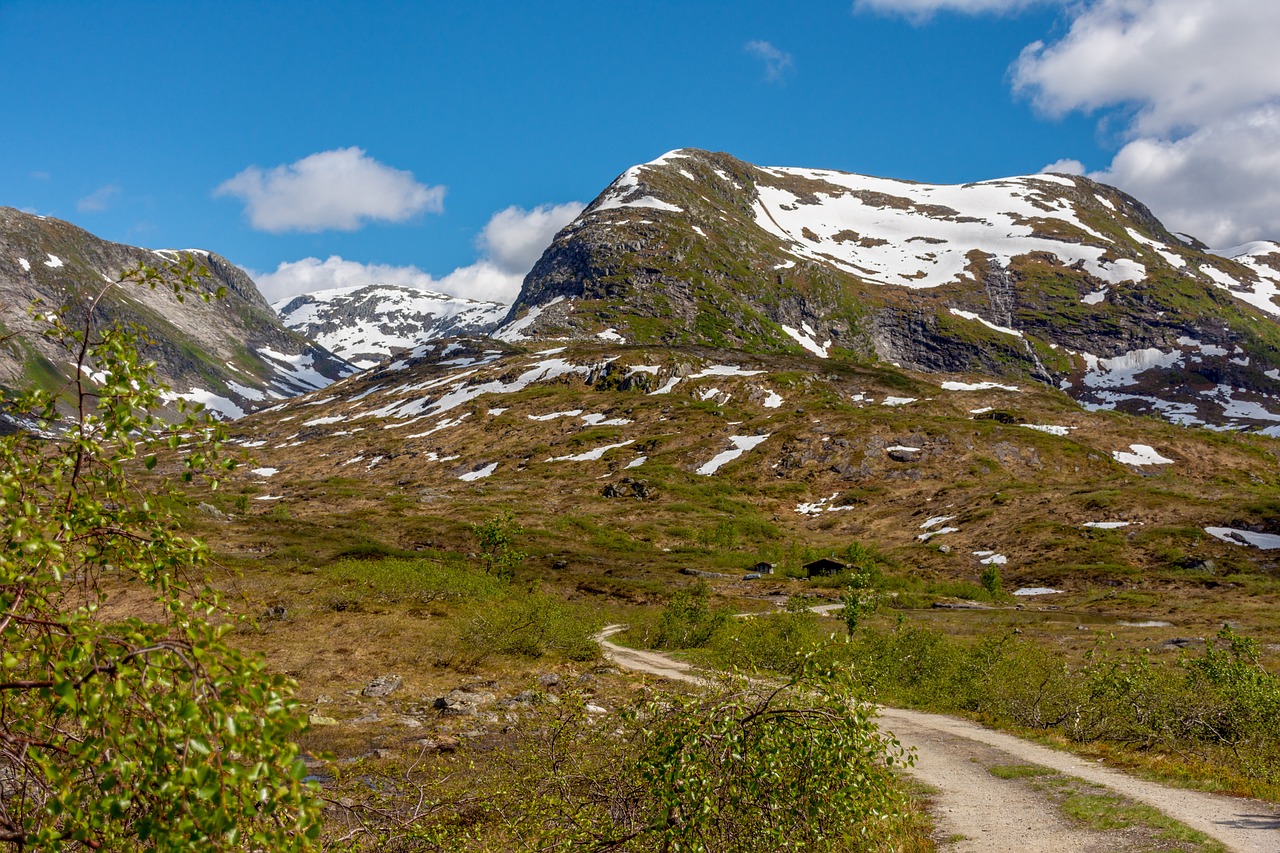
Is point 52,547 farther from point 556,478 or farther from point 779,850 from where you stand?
point 556,478

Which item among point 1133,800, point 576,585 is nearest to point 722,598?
point 576,585

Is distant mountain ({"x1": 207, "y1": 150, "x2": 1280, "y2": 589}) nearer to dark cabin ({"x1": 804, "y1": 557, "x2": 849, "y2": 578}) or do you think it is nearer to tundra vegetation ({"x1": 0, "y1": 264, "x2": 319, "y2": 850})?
dark cabin ({"x1": 804, "y1": 557, "x2": 849, "y2": 578})

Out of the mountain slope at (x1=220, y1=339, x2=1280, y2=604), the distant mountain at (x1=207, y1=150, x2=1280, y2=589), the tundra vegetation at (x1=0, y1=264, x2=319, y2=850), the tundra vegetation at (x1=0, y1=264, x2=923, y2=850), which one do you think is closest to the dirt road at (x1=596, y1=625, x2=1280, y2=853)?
the tundra vegetation at (x1=0, y1=264, x2=923, y2=850)

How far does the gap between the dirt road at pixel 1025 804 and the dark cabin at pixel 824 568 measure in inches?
2156

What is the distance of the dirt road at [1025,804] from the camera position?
592 inches

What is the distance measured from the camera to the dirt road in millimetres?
15047

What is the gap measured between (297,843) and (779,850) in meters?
6.93

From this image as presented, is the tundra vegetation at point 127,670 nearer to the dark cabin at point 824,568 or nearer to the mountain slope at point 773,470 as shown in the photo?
the mountain slope at point 773,470

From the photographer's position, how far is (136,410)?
710 cm

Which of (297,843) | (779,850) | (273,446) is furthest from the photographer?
(273,446)

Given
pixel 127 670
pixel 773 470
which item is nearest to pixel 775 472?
pixel 773 470

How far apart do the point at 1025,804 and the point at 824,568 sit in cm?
6483

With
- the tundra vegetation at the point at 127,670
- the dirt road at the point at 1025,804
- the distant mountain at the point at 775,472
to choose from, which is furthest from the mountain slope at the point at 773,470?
the tundra vegetation at the point at 127,670

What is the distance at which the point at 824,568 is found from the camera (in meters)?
81.5
